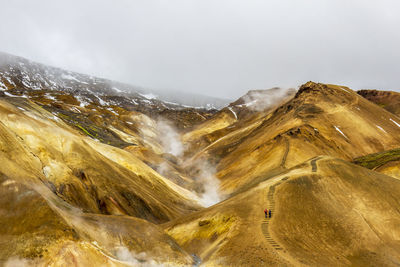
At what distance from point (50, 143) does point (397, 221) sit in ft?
123

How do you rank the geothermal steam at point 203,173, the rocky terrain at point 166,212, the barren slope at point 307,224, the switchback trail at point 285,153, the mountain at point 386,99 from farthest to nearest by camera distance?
the mountain at point 386,99 < the geothermal steam at point 203,173 < the switchback trail at point 285,153 < the barren slope at point 307,224 < the rocky terrain at point 166,212

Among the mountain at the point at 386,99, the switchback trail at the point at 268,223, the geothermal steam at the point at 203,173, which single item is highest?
the mountain at the point at 386,99

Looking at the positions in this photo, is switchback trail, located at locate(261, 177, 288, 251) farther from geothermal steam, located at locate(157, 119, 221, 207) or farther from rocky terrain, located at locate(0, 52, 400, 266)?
geothermal steam, located at locate(157, 119, 221, 207)

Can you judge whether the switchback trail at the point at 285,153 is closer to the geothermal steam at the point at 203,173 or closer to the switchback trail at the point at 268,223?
the geothermal steam at the point at 203,173

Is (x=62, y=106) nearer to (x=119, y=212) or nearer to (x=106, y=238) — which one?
(x=119, y=212)

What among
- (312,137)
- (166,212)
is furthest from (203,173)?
(166,212)

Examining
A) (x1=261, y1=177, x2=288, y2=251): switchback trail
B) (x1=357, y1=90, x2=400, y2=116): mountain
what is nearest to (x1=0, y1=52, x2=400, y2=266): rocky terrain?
(x1=261, y1=177, x2=288, y2=251): switchback trail

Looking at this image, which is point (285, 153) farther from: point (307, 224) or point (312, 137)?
point (307, 224)

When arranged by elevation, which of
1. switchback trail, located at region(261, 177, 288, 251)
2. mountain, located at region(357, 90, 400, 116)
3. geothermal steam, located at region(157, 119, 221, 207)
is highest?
mountain, located at region(357, 90, 400, 116)

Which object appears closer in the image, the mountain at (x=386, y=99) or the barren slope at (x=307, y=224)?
the barren slope at (x=307, y=224)

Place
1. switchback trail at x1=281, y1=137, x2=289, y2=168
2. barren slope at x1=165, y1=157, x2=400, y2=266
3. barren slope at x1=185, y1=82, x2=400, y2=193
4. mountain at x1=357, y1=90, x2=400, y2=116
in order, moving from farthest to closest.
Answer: mountain at x1=357, y1=90, x2=400, y2=116
barren slope at x1=185, y1=82, x2=400, y2=193
switchback trail at x1=281, y1=137, x2=289, y2=168
barren slope at x1=165, y1=157, x2=400, y2=266

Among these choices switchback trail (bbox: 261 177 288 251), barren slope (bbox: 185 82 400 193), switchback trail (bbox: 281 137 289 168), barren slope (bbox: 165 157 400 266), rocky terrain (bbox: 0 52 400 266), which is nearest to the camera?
rocky terrain (bbox: 0 52 400 266)

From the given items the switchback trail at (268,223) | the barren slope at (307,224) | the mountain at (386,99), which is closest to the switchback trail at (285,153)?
the barren slope at (307,224)

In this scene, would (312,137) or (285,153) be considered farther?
(312,137)
